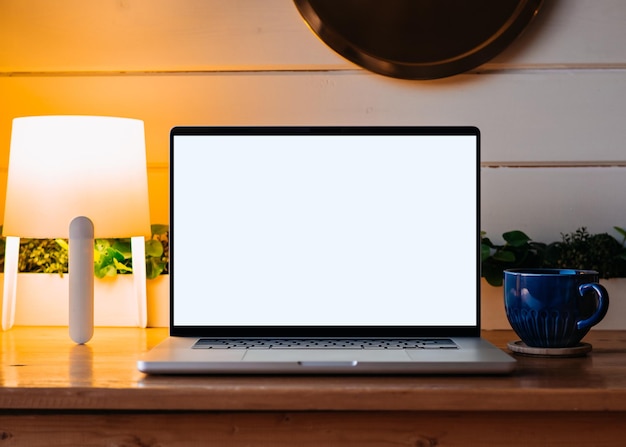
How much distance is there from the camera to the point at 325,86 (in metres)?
1.26

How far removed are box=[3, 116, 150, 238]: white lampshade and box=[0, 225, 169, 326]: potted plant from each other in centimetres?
13

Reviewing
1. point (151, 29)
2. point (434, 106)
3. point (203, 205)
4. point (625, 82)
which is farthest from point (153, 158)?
point (625, 82)

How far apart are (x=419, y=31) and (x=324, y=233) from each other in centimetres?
43

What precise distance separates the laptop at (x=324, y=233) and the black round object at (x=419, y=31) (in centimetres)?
28

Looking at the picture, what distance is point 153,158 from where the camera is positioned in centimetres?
127

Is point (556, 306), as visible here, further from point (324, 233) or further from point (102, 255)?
point (102, 255)

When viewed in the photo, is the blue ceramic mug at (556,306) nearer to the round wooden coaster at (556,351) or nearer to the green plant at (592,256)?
the round wooden coaster at (556,351)

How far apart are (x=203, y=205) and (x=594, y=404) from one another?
52 centimetres

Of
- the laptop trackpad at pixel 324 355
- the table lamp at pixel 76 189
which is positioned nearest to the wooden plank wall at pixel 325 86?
the table lamp at pixel 76 189

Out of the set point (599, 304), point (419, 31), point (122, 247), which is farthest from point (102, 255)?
point (599, 304)

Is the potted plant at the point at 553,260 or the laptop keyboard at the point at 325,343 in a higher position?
the potted plant at the point at 553,260

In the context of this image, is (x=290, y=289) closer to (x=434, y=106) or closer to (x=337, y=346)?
(x=337, y=346)

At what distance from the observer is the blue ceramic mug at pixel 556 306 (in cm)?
92

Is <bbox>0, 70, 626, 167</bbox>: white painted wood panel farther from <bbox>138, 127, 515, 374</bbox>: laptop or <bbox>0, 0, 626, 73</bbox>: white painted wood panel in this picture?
<bbox>138, 127, 515, 374</bbox>: laptop
